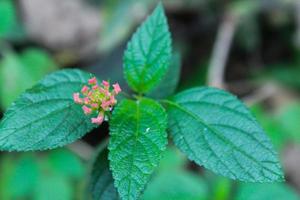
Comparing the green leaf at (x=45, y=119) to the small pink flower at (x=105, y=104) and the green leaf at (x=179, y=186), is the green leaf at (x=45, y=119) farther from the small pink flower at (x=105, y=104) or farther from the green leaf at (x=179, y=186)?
the green leaf at (x=179, y=186)

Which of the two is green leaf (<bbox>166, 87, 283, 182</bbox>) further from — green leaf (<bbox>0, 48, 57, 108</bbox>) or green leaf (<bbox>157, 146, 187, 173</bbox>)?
green leaf (<bbox>0, 48, 57, 108</bbox>)

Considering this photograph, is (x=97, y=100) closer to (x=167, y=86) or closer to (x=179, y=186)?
(x=167, y=86)

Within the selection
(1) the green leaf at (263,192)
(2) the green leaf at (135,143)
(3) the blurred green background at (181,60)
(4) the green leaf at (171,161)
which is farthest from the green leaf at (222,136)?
(4) the green leaf at (171,161)

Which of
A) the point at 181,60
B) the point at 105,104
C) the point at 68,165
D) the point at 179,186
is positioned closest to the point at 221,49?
the point at 181,60

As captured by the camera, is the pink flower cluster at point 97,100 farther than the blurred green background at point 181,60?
No

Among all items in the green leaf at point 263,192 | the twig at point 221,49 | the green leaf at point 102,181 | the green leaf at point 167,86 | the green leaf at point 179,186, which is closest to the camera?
the green leaf at point 102,181
